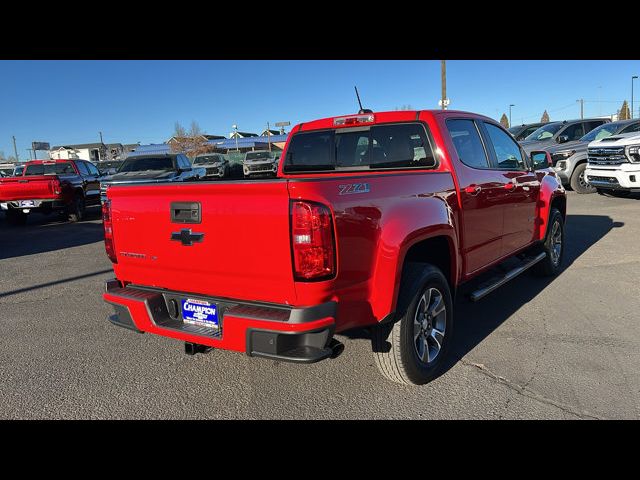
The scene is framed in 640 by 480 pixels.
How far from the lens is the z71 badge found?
2.68 metres

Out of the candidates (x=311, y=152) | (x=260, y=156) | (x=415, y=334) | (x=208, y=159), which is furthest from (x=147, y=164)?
(x=260, y=156)

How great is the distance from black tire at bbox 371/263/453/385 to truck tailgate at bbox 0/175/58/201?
37.7 ft

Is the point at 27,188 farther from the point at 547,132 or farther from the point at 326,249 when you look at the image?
the point at 547,132

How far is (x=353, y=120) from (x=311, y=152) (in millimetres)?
545

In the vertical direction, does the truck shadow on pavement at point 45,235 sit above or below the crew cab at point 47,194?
below

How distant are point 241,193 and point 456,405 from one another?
6.26ft

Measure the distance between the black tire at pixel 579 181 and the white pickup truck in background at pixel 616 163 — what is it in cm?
156

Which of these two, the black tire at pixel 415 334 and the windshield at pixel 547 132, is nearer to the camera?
the black tire at pixel 415 334

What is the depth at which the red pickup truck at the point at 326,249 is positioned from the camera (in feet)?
8.50

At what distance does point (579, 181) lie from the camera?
1348 centimetres

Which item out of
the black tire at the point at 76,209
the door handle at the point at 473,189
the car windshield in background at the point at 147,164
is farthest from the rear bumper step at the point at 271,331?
the black tire at the point at 76,209

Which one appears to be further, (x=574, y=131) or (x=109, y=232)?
(x=574, y=131)

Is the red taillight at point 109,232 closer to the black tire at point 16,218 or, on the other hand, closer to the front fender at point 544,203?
the front fender at point 544,203
